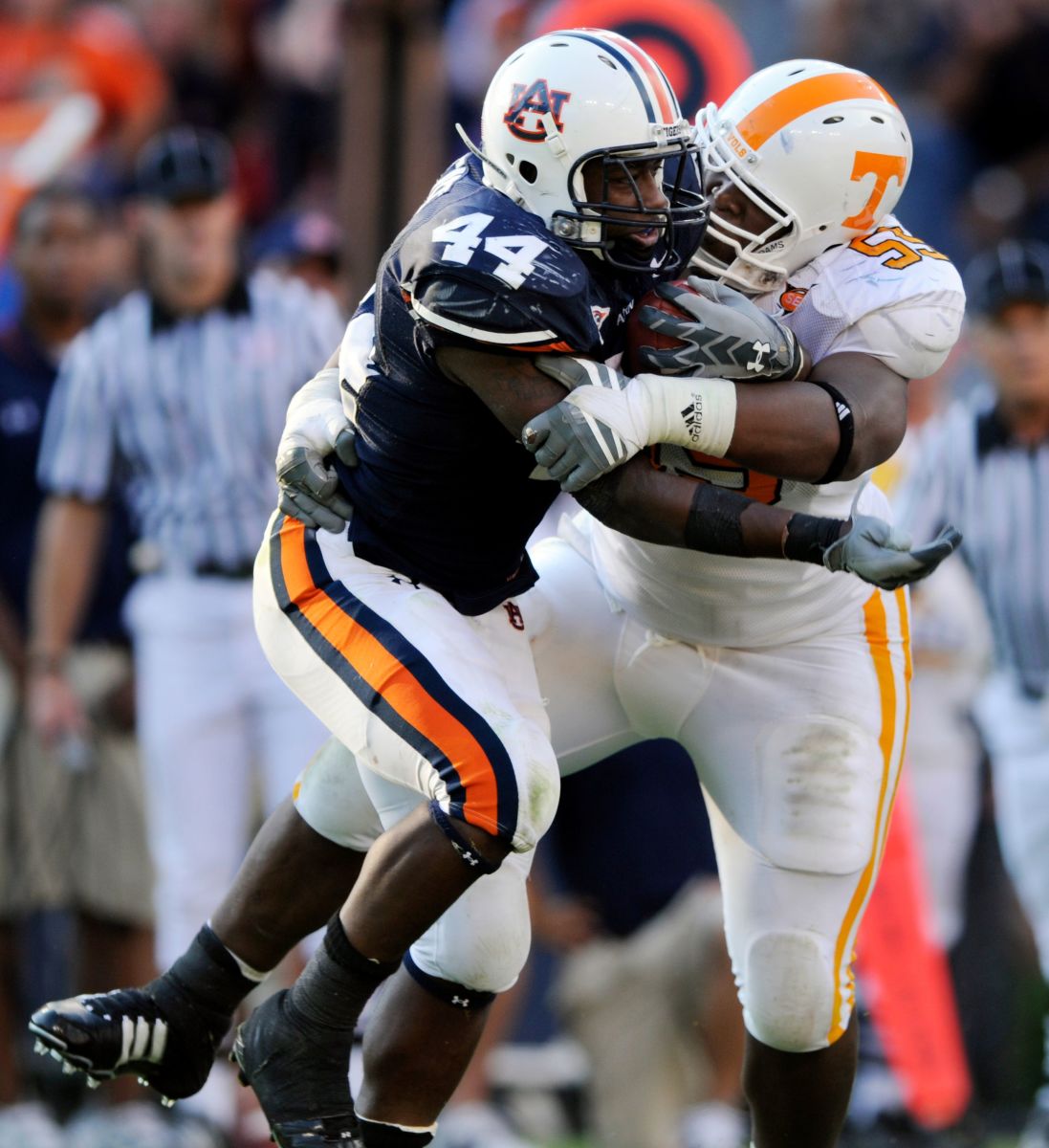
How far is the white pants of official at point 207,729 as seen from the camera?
229 inches

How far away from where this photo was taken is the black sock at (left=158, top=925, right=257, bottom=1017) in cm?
394

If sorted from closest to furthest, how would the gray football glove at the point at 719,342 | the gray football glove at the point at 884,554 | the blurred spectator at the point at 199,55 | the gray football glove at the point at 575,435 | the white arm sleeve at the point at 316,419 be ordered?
the gray football glove at the point at 884,554 → the gray football glove at the point at 575,435 → the gray football glove at the point at 719,342 → the white arm sleeve at the point at 316,419 → the blurred spectator at the point at 199,55

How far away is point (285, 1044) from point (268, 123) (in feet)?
15.4

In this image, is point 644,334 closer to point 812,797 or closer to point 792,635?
point 792,635

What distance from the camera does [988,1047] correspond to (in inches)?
254

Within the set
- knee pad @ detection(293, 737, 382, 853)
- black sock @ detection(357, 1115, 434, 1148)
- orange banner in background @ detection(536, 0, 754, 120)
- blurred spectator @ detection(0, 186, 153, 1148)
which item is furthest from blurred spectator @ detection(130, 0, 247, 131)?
black sock @ detection(357, 1115, 434, 1148)

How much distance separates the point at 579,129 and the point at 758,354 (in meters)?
0.44

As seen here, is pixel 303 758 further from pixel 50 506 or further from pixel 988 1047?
pixel 988 1047

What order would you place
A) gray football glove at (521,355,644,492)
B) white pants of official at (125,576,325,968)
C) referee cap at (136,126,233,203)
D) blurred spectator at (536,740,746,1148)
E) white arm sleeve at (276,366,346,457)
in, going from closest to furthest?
1. gray football glove at (521,355,644,492)
2. white arm sleeve at (276,366,346,457)
3. white pants of official at (125,576,325,968)
4. blurred spectator at (536,740,746,1148)
5. referee cap at (136,126,233,203)

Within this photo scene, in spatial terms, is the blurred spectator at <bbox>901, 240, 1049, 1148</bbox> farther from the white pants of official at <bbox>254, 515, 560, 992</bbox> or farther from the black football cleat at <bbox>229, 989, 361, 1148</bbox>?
the black football cleat at <bbox>229, 989, 361, 1148</bbox>

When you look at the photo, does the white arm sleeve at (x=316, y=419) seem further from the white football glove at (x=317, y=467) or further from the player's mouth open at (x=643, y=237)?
the player's mouth open at (x=643, y=237)

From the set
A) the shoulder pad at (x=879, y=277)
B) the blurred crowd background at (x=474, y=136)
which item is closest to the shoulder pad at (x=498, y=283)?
the shoulder pad at (x=879, y=277)

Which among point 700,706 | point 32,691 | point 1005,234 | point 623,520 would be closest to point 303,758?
point 32,691

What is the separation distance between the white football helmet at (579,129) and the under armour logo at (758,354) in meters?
0.23
